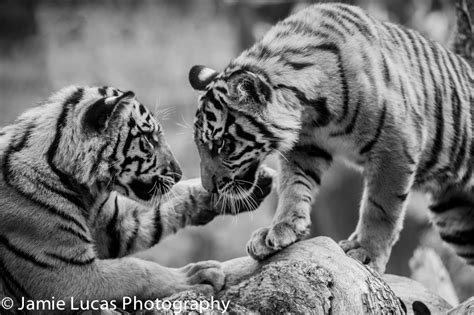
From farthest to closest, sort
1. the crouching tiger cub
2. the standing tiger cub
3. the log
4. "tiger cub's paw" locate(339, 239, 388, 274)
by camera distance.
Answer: "tiger cub's paw" locate(339, 239, 388, 274) < the standing tiger cub < the crouching tiger cub < the log

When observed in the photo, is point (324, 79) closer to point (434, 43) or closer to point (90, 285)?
point (434, 43)

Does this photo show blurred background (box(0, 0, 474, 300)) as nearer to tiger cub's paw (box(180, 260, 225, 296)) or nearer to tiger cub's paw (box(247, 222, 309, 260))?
tiger cub's paw (box(247, 222, 309, 260))

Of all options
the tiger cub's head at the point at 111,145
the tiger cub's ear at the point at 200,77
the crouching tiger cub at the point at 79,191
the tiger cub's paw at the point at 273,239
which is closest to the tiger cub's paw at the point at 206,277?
the crouching tiger cub at the point at 79,191

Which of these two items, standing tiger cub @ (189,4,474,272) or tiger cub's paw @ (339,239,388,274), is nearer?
standing tiger cub @ (189,4,474,272)

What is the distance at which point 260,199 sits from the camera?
14.4 feet

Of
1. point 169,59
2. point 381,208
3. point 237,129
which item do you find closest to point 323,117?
point 237,129

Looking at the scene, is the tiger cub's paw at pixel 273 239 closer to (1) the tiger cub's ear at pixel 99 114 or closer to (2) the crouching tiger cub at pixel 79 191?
(2) the crouching tiger cub at pixel 79 191

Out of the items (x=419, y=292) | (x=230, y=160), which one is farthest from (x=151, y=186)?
(x=419, y=292)

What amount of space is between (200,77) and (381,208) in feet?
4.67

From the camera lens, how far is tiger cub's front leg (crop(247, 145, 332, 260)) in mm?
3938

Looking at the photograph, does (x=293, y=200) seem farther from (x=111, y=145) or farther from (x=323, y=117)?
(x=111, y=145)

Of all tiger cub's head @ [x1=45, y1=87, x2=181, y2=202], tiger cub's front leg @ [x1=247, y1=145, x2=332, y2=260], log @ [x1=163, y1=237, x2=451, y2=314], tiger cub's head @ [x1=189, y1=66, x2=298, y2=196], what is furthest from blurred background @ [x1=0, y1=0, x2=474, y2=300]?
log @ [x1=163, y1=237, x2=451, y2=314]

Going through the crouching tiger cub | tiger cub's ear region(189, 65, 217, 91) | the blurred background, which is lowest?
the blurred background

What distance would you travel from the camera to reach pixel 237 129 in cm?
402
